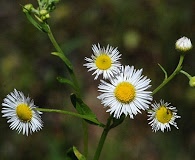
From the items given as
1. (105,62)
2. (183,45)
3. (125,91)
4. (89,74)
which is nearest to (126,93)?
(125,91)

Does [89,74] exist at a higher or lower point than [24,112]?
higher

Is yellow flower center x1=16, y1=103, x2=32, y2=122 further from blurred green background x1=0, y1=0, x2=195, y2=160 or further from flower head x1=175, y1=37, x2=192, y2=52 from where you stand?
blurred green background x1=0, y1=0, x2=195, y2=160

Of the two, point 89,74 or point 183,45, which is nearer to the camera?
point 183,45

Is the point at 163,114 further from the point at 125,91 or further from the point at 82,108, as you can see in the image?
the point at 82,108

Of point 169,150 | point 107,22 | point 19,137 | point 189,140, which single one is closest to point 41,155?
point 19,137

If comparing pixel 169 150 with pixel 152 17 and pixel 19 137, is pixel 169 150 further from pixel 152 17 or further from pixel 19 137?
pixel 152 17

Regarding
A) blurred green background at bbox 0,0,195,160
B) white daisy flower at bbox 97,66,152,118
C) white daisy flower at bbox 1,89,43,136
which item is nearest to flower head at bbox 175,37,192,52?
white daisy flower at bbox 97,66,152,118
